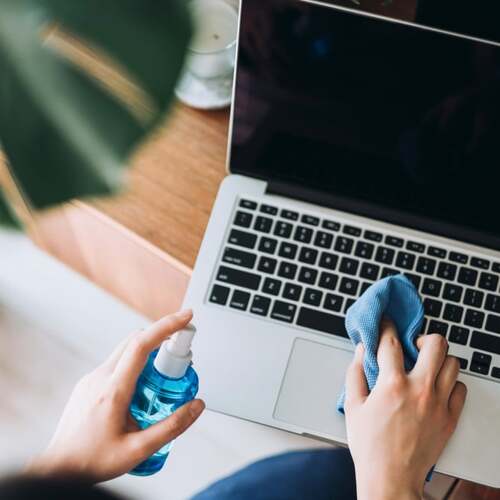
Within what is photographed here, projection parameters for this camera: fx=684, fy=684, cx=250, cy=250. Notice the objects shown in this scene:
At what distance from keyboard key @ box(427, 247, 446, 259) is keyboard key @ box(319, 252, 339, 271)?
0.33 feet

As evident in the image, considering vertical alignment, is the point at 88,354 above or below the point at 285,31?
below

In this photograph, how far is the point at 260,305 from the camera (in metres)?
0.71

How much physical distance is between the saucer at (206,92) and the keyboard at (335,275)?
0.12 m

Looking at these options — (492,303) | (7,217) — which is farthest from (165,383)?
(7,217)

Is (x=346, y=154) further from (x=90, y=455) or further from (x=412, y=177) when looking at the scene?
(x=90, y=455)

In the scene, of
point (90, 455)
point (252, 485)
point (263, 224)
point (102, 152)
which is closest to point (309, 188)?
point (263, 224)

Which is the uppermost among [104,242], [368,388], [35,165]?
[104,242]

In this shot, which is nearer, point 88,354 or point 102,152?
point 102,152

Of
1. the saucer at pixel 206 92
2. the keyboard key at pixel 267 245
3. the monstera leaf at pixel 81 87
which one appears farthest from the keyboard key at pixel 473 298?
the monstera leaf at pixel 81 87

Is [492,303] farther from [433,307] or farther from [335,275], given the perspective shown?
[335,275]

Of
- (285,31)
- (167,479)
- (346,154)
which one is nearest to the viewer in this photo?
(285,31)

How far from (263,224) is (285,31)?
224 mm

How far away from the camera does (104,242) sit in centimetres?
84

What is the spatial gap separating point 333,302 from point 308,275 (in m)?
0.04
